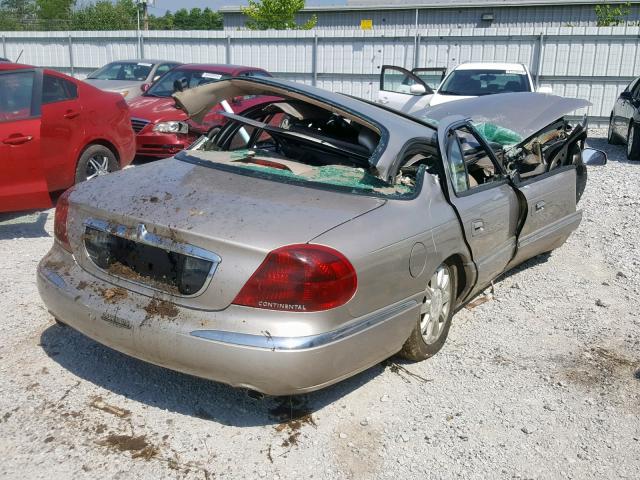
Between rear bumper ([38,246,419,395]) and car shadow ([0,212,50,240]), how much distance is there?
3.29 meters

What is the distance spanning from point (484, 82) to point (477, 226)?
844 cm

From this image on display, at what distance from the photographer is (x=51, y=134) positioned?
673 centimetres

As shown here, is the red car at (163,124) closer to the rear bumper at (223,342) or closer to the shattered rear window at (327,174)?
the shattered rear window at (327,174)

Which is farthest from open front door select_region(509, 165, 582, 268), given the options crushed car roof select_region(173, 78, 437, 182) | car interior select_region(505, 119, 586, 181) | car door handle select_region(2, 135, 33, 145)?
car door handle select_region(2, 135, 33, 145)

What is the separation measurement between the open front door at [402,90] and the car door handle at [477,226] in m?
7.78

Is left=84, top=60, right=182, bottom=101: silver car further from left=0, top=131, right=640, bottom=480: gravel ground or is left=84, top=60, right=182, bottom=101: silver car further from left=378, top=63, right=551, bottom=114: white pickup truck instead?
left=0, top=131, right=640, bottom=480: gravel ground

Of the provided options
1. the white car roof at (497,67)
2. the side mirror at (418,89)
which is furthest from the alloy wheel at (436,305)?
the white car roof at (497,67)

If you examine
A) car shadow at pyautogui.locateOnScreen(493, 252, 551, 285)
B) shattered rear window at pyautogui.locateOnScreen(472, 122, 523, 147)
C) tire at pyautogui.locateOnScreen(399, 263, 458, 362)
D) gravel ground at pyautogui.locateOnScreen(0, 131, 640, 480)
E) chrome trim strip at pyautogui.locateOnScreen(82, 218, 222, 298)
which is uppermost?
shattered rear window at pyautogui.locateOnScreen(472, 122, 523, 147)

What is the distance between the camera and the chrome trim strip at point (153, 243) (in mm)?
3162

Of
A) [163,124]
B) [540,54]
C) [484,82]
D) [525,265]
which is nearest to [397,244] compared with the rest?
[525,265]

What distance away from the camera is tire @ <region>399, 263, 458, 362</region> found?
403 centimetres

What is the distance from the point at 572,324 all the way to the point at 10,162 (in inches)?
186

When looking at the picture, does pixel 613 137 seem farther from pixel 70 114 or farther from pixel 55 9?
pixel 55 9

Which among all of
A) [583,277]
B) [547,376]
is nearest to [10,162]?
[547,376]
